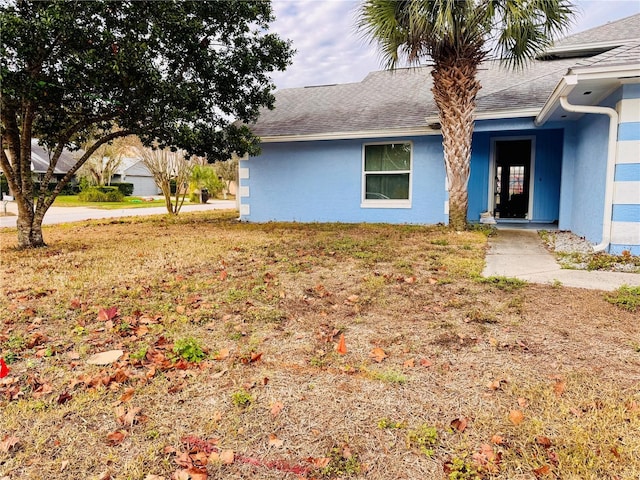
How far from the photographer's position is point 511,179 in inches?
488

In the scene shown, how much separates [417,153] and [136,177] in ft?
130

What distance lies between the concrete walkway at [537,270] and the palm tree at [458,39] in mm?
1757

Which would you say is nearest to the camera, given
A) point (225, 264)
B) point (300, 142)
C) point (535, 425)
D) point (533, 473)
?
point (533, 473)

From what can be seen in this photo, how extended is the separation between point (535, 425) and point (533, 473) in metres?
0.35

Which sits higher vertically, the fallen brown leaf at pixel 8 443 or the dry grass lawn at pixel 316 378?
the dry grass lawn at pixel 316 378

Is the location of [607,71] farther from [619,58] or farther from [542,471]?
[542,471]

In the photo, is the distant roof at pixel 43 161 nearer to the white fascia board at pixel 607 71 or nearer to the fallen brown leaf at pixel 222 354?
the fallen brown leaf at pixel 222 354

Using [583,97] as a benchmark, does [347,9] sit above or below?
above

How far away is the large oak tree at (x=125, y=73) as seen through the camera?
237 inches

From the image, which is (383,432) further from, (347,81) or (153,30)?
(347,81)

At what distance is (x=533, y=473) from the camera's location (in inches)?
70.1

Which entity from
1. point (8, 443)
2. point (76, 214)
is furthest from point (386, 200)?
point (76, 214)

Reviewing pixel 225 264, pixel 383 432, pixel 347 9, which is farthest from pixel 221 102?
pixel 383 432

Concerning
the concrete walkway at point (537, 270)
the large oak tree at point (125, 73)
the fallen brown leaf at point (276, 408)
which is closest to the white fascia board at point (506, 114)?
the concrete walkway at point (537, 270)
